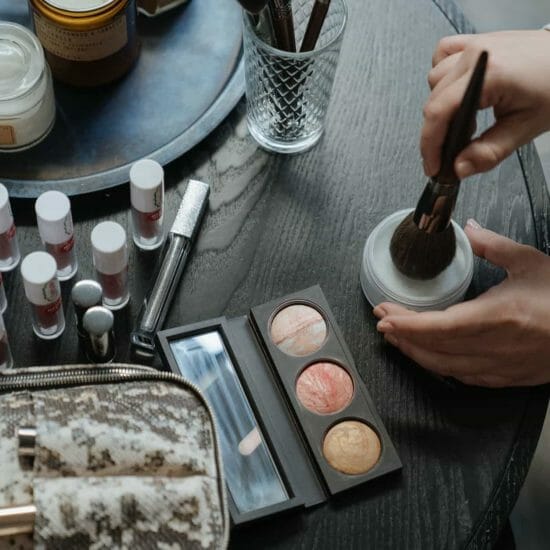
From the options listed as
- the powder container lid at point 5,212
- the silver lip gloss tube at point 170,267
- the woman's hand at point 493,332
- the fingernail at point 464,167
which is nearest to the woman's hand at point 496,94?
the fingernail at point 464,167

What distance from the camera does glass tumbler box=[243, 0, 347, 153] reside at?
80 centimetres

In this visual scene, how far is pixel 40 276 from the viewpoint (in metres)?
0.71

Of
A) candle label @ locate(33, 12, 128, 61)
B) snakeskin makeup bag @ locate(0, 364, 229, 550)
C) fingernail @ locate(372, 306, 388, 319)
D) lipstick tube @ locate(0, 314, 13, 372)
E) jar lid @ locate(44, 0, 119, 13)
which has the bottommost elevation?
lipstick tube @ locate(0, 314, 13, 372)

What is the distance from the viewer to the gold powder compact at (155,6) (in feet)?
2.97

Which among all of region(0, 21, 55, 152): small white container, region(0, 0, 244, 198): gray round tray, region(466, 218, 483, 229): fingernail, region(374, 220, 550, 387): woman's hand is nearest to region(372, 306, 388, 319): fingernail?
region(374, 220, 550, 387): woman's hand

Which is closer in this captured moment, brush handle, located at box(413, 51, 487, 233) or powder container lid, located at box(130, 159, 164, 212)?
brush handle, located at box(413, 51, 487, 233)

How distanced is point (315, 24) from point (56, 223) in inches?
10.1

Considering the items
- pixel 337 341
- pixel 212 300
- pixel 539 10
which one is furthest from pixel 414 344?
pixel 539 10

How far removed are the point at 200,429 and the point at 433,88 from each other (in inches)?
12.3

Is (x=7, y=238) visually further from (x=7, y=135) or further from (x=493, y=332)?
(x=493, y=332)

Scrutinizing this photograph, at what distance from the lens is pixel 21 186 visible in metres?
0.82

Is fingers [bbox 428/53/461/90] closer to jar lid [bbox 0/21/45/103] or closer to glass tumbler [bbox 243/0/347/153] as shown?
glass tumbler [bbox 243/0/347/153]

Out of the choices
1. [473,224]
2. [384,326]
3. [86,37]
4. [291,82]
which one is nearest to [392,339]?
[384,326]

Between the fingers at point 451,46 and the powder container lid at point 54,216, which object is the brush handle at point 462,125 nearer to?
the fingers at point 451,46
